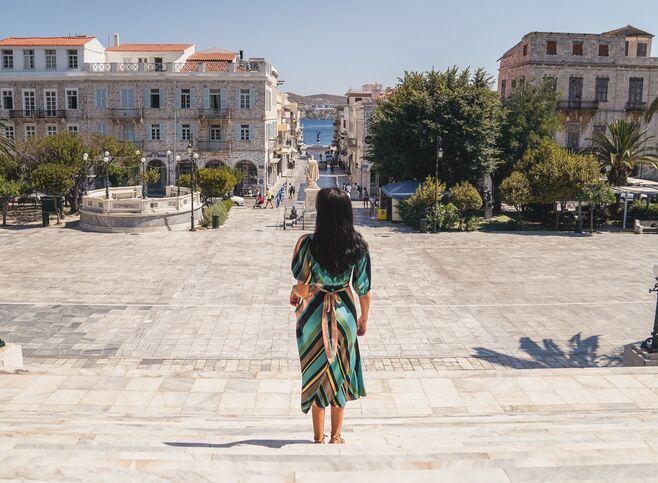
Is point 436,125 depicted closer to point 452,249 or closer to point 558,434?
point 452,249

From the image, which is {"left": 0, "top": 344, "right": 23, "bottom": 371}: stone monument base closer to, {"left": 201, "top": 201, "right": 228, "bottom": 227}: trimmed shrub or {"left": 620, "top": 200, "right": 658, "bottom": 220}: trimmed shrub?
{"left": 201, "top": 201, "right": 228, "bottom": 227}: trimmed shrub

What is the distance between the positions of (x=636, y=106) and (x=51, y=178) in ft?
Answer: 120

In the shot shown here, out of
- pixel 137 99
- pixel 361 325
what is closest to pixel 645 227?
pixel 361 325

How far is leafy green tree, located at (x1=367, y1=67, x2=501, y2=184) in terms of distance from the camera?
112 ft

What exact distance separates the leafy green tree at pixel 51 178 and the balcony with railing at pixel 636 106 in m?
35.5

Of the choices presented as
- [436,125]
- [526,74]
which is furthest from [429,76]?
[526,74]

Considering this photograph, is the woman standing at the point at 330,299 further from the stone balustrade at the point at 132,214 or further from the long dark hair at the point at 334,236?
the stone balustrade at the point at 132,214

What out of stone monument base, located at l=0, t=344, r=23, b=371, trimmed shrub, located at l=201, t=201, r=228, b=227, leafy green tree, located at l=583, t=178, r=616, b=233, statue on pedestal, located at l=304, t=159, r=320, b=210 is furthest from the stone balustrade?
stone monument base, located at l=0, t=344, r=23, b=371

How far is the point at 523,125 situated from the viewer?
3641 centimetres

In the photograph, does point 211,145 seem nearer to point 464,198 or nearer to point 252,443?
point 464,198

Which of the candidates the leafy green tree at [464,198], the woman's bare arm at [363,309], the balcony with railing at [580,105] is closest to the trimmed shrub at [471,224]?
the leafy green tree at [464,198]

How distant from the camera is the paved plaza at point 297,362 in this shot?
5480 millimetres

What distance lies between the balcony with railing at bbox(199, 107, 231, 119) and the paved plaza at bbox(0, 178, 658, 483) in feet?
63.0

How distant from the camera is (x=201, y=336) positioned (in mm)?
14805
